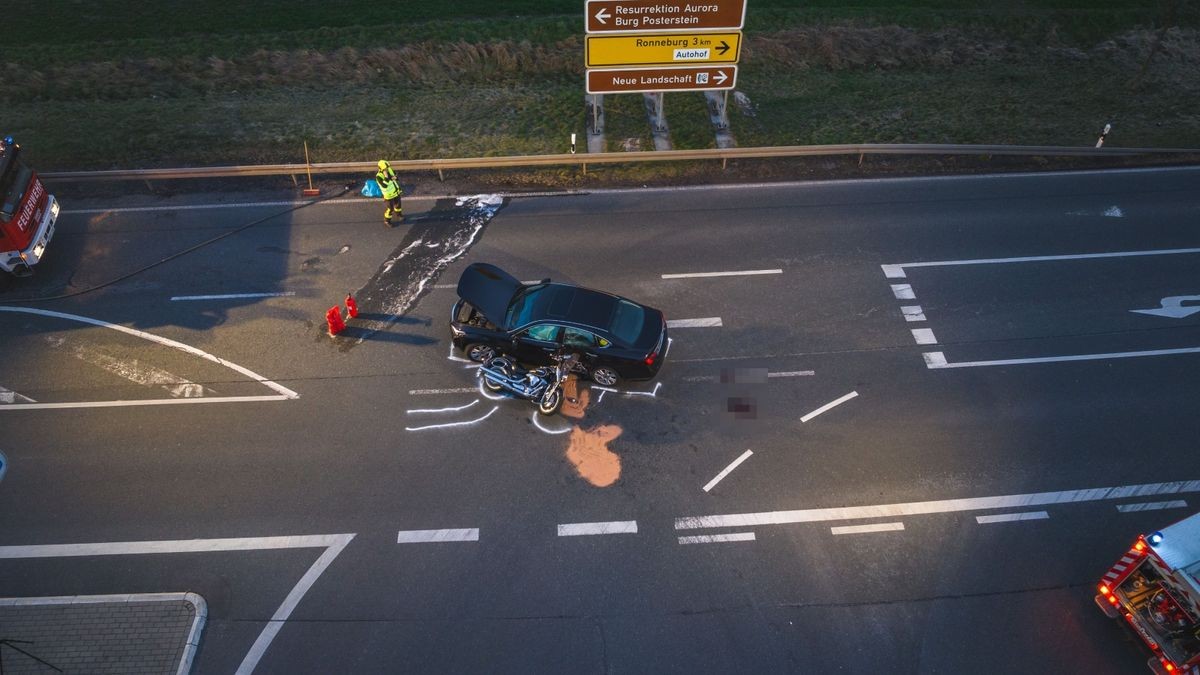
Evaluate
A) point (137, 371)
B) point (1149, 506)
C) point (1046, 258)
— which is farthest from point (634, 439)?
point (1046, 258)

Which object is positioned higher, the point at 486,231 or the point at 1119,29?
the point at 1119,29

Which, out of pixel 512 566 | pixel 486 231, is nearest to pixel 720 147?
pixel 486 231

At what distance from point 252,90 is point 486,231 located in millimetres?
11879

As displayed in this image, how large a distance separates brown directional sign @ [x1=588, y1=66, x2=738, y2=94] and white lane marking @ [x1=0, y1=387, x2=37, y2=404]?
48.8ft

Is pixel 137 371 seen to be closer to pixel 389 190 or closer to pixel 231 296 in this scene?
pixel 231 296

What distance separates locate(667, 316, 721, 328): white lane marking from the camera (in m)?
14.6

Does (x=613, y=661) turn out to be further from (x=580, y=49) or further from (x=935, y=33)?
(x=935, y=33)

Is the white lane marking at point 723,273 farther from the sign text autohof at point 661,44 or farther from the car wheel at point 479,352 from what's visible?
the sign text autohof at point 661,44

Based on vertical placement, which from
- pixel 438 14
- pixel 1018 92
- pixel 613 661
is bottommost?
pixel 613 661

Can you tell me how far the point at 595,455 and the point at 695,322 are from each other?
4.01m

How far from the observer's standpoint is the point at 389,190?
53.8 ft

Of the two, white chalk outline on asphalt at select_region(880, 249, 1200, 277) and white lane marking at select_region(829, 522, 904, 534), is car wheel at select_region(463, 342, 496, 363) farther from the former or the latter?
white chalk outline on asphalt at select_region(880, 249, 1200, 277)

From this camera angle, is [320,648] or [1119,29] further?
[1119,29]

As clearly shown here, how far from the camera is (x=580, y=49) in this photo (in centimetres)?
2431
